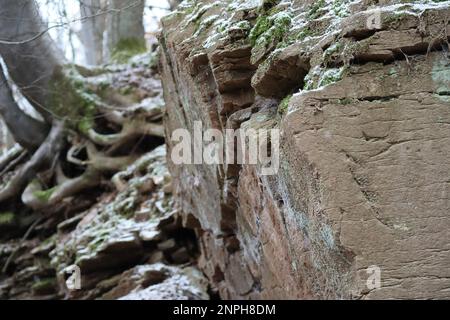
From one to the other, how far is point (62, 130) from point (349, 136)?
765cm

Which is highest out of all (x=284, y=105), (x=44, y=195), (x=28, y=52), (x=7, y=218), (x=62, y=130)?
(x=28, y=52)

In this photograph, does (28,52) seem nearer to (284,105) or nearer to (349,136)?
(284,105)

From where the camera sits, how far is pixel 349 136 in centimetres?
294

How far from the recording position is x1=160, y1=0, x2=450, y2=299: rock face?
2658 mm

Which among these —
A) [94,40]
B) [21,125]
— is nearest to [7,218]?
[21,125]

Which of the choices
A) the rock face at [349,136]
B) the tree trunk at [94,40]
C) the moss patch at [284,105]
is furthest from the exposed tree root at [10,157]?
the moss patch at [284,105]

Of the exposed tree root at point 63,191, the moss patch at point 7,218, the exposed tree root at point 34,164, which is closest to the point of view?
the exposed tree root at point 63,191

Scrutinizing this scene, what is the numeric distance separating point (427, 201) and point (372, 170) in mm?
334

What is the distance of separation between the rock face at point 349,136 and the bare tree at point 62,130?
5126mm

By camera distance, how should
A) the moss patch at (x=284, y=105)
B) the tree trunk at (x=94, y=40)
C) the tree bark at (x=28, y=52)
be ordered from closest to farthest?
the moss patch at (x=284, y=105)
the tree bark at (x=28, y=52)
the tree trunk at (x=94, y=40)

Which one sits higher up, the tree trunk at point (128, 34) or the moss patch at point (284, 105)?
the tree trunk at point (128, 34)

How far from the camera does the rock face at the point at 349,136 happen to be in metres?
2.66

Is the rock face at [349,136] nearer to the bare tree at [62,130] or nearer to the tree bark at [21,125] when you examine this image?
the bare tree at [62,130]

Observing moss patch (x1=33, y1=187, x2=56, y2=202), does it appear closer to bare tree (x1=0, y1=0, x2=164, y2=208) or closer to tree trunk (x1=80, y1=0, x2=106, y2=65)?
bare tree (x1=0, y1=0, x2=164, y2=208)
